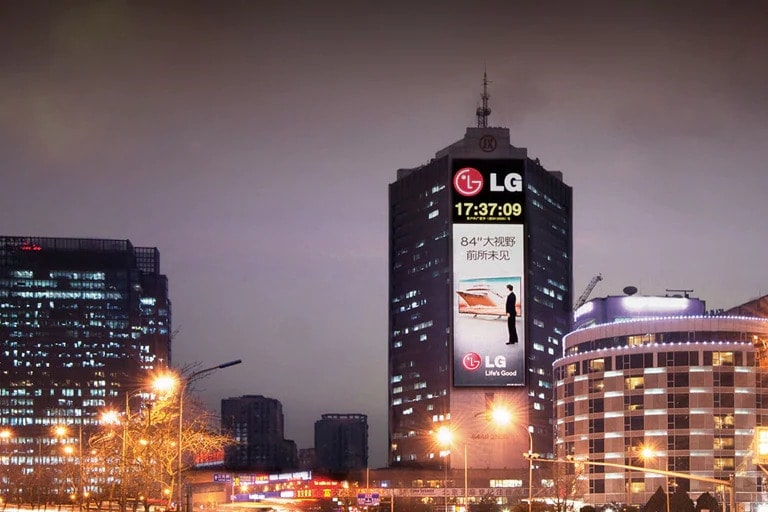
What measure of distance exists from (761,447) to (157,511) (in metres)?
52.4

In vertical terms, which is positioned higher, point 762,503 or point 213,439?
point 213,439

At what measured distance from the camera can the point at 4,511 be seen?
94188 millimetres

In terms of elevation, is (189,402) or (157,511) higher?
(189,402)

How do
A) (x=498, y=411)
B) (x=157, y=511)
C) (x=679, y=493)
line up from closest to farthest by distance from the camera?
(x=498, y=411) < (x=157, y=511) < (x=679, y=493)

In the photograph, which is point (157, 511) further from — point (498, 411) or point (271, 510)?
point (498, 411)

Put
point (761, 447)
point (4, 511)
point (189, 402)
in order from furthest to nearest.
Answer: point (189, 402), point (4, 511), point (761, 447)

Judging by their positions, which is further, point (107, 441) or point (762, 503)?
point (762, 503)

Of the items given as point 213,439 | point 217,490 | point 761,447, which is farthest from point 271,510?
point 217,490

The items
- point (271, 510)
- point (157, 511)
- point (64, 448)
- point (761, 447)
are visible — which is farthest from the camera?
point (64, 448)

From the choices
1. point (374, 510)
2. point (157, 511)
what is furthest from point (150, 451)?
point (374, 510)

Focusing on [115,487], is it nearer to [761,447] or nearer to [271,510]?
[271,510]

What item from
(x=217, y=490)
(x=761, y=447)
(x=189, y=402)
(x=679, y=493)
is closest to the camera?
(x=761, y=447)

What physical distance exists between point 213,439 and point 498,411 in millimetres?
29644

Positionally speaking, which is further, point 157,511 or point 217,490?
point 217,490
